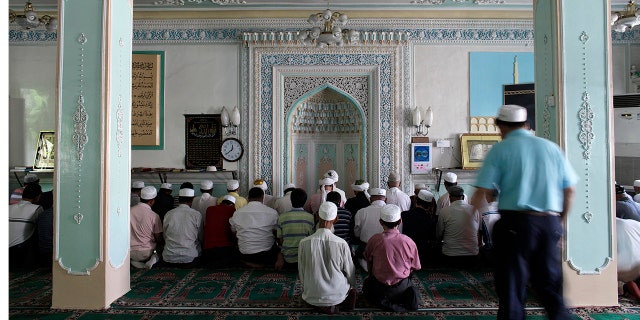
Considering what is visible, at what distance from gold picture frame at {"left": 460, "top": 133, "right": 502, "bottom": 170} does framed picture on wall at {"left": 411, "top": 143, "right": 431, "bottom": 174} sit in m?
0.44

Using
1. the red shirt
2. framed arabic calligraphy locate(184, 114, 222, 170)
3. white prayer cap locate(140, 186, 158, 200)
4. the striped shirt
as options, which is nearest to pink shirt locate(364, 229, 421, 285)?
the striped shirt

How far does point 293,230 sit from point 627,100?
482cm

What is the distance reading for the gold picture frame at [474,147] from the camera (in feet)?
19.7

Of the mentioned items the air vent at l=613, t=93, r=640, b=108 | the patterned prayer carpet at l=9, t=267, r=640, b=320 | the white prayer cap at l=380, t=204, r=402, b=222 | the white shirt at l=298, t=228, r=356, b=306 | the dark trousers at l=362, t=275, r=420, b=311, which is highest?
the air vent at l=613, t=93, r=640, b=108

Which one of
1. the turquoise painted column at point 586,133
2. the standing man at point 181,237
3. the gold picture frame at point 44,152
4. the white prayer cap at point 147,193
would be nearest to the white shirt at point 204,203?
the white prayer cap at point 147,193

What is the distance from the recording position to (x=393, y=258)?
281 cm

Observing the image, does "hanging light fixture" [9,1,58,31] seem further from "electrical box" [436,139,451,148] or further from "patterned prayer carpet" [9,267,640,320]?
"electrical box" [436,139,451,148]

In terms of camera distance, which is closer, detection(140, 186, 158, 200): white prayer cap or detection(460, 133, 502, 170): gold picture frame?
detection(140, 186, 158, 200): white prayer cap

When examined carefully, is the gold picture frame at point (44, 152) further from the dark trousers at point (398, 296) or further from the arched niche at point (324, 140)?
the dark trousers at point (398, 296)

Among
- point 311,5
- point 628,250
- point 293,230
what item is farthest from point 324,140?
point 628,250

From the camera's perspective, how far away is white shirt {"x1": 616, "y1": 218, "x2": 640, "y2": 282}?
10.1 ft
